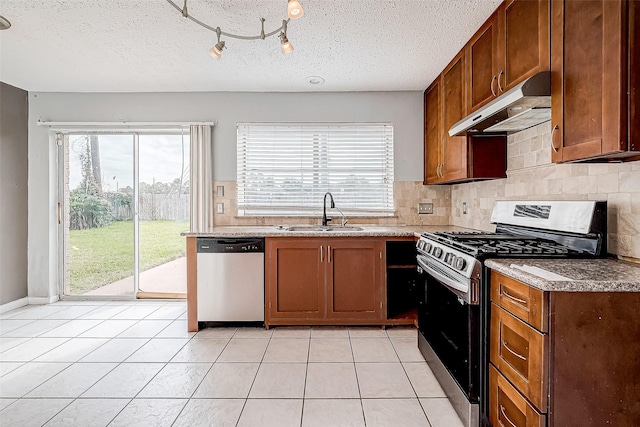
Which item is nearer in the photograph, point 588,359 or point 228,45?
point 588,359

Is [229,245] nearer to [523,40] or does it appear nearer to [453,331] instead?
[453,331]

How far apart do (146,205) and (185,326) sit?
62.7 inches

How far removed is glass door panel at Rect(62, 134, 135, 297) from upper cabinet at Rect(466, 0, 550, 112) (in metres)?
3.69

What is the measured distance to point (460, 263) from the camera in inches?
68.6

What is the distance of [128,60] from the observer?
2924mm

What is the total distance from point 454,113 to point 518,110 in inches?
38.6

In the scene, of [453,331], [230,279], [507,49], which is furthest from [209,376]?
[507,49]

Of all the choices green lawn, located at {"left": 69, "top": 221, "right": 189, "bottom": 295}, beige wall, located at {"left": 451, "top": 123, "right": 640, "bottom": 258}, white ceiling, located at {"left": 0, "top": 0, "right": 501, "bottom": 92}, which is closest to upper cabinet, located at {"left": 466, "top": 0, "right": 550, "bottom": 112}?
white ceiling, located at {"left": 0, "top": 0, "right": 501, "bottom": 92}

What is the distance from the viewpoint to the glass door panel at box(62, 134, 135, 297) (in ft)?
12.9

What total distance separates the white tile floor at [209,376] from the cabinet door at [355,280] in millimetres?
187

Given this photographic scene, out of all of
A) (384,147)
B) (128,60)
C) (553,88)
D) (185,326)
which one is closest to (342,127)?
(384,147)

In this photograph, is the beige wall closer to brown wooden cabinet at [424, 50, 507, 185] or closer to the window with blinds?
brown wooden cabinet at [424, 50, 507, 185]

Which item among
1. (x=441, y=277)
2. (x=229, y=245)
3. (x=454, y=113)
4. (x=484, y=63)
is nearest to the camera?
(x=441, y=277)

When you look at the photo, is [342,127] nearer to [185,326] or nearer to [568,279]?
[185,326]
